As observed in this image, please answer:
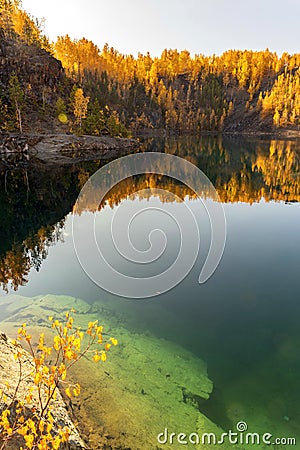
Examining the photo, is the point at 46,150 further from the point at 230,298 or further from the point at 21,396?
the point at 21,396

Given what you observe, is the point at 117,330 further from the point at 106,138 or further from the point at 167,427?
the point at 106,138

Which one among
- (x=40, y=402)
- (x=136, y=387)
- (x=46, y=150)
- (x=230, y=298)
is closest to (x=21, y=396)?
(x=40, y=402)

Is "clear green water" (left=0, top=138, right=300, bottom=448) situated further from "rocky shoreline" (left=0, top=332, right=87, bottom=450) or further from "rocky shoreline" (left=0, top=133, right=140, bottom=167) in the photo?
"rocky shoreline" (left=0, top=133, right=140, bottom=167)

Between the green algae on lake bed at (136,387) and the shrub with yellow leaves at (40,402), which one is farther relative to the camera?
the green algae on lake bed at (136,387)

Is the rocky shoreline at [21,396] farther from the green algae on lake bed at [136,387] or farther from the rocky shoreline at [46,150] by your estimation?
the rocky shoreline at [46,150]

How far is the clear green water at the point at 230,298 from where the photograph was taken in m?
9.31

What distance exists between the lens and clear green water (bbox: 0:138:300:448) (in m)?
9.31

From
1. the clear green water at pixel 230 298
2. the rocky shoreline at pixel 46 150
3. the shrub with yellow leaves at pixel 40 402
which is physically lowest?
the shrub with yellow leaves at pixel 40 402

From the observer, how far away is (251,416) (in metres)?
8.53

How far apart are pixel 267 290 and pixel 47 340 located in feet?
38.0

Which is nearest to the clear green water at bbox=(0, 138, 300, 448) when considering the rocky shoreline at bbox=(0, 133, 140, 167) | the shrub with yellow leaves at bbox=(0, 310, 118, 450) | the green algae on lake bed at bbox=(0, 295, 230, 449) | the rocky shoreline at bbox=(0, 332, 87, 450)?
the green algae on lake bed at bbox=(0, 295, 230, 449)

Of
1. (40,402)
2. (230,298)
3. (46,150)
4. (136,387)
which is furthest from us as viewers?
(46,150)

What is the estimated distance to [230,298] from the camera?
1523 cm

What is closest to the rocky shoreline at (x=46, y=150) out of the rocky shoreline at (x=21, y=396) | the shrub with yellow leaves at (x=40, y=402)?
the rocky shoreline at (x=21, y=396)
